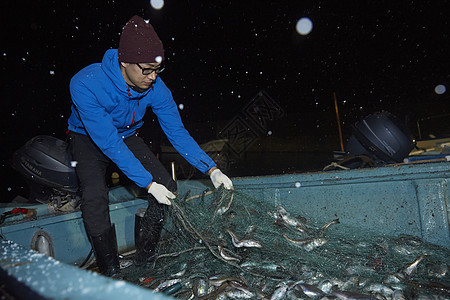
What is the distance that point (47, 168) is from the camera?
303 cm

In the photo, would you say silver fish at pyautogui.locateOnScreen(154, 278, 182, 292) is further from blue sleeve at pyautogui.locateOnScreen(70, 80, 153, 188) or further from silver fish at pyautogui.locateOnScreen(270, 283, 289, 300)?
blue sleeve at pyautogui.locateOnScreen(70, 80, 153, 188)

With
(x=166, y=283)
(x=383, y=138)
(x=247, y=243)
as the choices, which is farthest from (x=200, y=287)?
(x=383, y=138)

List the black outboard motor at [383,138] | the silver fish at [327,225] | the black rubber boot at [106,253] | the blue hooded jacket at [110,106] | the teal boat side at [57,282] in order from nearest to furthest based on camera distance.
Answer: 1. the teal boat side at [57,282]
2. the blue hooded jacket at [110,106]
3. the black rubber boot at [106,253]
4. the silver fish at [327,225]
5. the black outboard motor at [383,138]

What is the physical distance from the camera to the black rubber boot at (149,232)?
10.1ft

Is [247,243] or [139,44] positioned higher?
[139,44]

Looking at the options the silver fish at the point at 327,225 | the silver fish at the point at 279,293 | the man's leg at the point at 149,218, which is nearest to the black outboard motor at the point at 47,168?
the man's leg at the point at 149,218

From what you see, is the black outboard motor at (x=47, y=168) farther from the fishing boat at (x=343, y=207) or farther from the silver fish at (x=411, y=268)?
the silver fish at (x=411, y=268)

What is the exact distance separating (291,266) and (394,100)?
21587 mm

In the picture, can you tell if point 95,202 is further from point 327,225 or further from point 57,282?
point 327,225

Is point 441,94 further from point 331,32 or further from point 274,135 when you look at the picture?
point 274,135

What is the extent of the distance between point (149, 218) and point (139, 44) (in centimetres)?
189

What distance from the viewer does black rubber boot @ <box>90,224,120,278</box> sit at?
258 cm

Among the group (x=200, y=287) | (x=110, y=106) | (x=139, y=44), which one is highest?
(x=139, y=44)

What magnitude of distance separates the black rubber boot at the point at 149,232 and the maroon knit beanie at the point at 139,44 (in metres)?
1.59
